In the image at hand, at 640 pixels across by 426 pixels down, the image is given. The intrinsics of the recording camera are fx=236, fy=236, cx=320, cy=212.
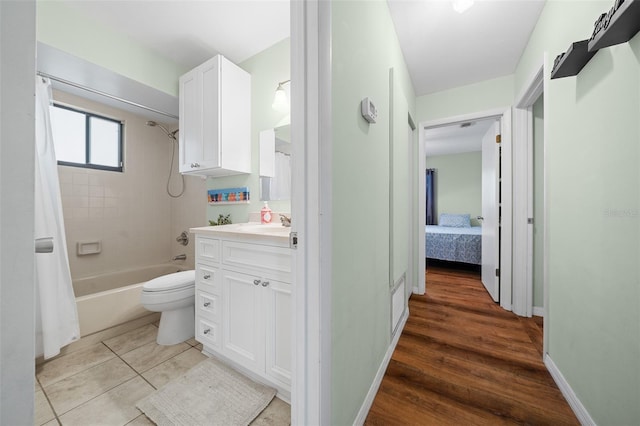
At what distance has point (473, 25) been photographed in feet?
5.81

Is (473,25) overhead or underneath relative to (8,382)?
overhead

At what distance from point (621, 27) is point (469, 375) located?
1764mm

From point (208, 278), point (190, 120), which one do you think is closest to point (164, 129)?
point (190, 120)

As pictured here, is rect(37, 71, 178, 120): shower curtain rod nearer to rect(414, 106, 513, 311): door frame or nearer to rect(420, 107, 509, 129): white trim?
rect(420, 107, 509, 129): white trim

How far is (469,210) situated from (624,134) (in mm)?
4714

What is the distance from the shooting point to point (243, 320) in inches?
54.2

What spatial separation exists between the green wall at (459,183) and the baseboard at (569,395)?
411 cm

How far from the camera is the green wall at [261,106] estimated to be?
2043mm

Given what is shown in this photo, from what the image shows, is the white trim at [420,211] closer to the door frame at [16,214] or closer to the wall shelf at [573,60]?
the wall shelf at [573,60]

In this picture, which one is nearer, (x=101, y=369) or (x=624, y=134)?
(x=624, y=134)

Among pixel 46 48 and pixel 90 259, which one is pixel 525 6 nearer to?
pixel 46 48

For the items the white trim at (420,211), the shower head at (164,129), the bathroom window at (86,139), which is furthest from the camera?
the shower head at (164,129)

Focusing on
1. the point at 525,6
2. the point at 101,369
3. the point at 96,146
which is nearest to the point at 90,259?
the point at 96,146

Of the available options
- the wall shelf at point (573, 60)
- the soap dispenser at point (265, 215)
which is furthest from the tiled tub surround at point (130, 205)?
the wall shelf at point (573, 60)
